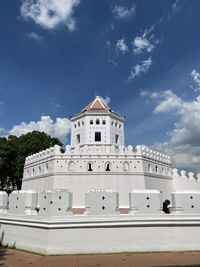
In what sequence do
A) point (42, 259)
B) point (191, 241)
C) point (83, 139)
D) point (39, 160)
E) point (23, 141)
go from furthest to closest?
point (23, 141) → point (83, 139) → point (39, 160) → point (191, 241) → point (42, 259)

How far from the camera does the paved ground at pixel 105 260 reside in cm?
614

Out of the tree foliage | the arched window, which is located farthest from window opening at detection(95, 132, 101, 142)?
the tree foliage

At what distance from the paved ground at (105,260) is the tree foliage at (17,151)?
2597 centimetres

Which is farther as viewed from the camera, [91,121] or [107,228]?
[91,121]

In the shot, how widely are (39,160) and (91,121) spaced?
340 inches

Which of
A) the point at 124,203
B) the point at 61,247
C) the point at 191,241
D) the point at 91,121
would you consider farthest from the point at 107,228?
the point at 91,121

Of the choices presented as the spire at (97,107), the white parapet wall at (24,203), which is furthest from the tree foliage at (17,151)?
the white parapet wall at (24,203)

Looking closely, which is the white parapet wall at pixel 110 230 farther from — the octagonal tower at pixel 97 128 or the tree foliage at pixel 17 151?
the tree foliage at pixel 17 151

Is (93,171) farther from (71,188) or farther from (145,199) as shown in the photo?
(145,199)

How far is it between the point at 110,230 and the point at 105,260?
3.47 ft

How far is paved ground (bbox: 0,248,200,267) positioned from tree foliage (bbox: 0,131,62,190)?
85.2ft

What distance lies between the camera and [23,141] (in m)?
34.0

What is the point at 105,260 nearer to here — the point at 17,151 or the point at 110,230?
the point at 110,230

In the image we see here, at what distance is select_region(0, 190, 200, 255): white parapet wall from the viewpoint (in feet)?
23.4
